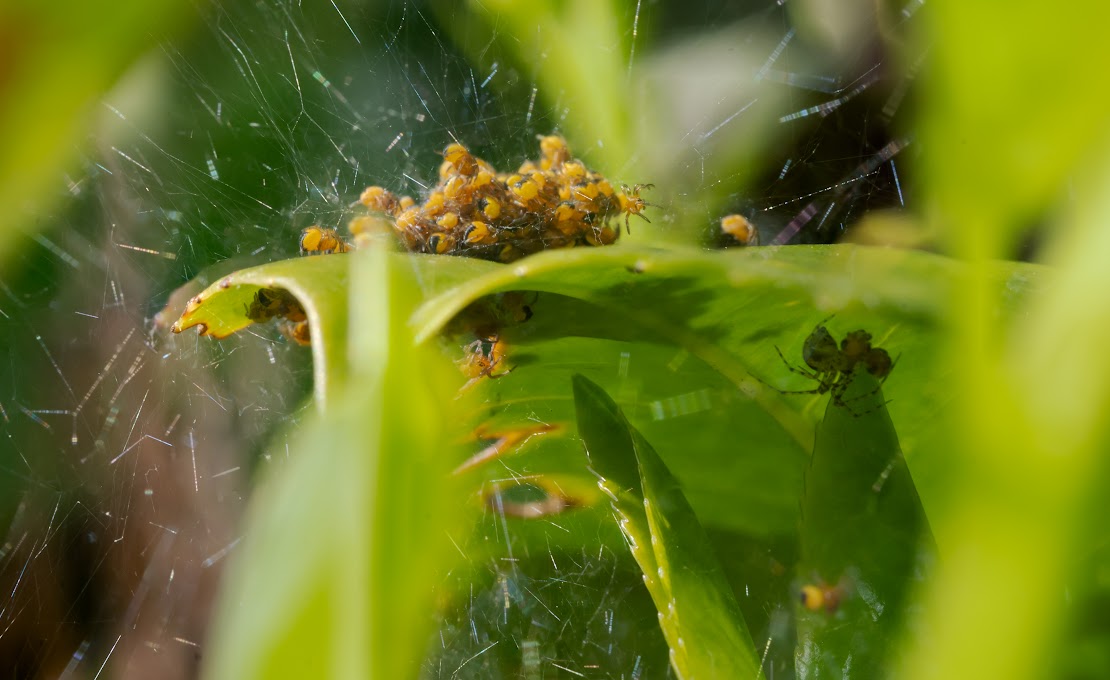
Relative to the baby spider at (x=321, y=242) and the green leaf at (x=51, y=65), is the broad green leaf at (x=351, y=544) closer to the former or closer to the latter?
the green leaf at (x=51, y=65)

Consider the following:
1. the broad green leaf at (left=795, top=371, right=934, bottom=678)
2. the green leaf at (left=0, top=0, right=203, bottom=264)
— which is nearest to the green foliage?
the broad green leaf at (left=795, top=371, right=934, bottom=678)

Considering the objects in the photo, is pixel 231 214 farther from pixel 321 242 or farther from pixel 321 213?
pixel 321 242

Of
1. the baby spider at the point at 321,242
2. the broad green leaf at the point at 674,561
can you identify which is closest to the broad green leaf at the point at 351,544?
the broad green leaf at the point at 674,561

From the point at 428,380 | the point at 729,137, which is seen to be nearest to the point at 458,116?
the point at 729,137

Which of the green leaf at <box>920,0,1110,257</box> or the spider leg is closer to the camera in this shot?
the green leaf at <box>920,0,1110,257</box>

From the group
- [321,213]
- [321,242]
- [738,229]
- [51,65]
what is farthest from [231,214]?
[51,65]

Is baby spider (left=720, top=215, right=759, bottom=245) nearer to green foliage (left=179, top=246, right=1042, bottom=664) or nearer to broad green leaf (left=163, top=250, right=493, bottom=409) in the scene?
green foliage (left=179, top=246, right=1042, bottom=664)
